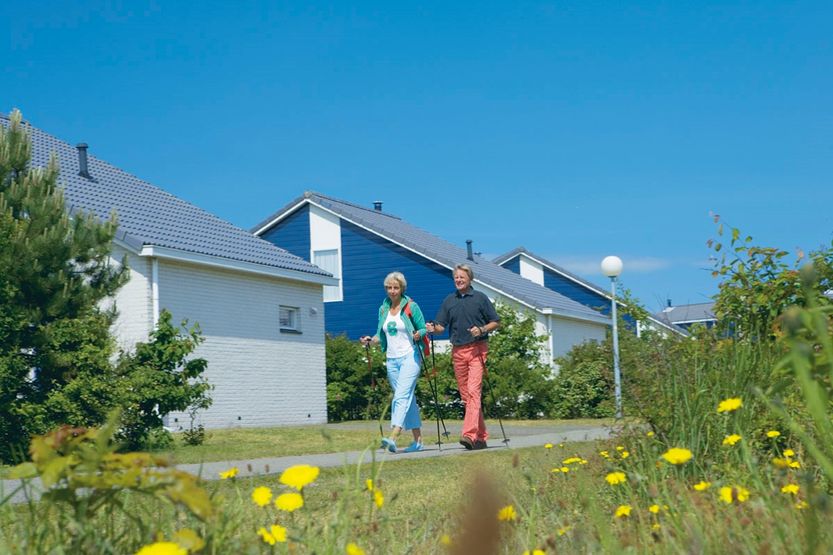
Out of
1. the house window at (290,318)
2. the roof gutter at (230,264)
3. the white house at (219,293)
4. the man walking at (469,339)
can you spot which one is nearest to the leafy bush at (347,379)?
the white house at (219,293)

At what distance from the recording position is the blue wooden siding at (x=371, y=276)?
112ft

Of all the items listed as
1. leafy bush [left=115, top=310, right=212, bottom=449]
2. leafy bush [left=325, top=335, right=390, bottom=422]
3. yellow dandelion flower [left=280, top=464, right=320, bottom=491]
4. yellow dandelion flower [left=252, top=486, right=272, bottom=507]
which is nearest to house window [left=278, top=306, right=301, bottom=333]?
leafy bush [left=325, top=335, right=390, bottom=422]

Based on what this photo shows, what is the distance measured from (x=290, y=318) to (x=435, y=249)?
14.0 metres

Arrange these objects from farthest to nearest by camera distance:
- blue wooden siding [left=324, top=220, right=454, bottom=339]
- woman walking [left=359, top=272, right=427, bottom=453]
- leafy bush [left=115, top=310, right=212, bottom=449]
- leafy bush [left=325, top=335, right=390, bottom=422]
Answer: blue wooden siding [left=324, top=220, right=454, bottom=339], leafy bush [left=325, top=335, right=390, bottom=422], leafy bush [left=115, top=310, right=212, bottom=449], woman walking [left=359, top=272, right=427, bottom=453]

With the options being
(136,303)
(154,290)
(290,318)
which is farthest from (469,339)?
(290,318)

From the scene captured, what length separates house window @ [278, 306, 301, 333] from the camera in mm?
23703

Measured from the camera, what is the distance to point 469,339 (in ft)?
39.3

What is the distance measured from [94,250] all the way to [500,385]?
1435cm

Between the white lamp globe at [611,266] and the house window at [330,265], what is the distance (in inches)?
521

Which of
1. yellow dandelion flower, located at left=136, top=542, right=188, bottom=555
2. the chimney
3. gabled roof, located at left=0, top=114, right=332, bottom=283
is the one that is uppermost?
the chimney

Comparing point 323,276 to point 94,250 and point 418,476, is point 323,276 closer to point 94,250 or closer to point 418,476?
point 94,250

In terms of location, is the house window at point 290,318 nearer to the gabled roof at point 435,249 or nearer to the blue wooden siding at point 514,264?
the gabled roof at point 435,249

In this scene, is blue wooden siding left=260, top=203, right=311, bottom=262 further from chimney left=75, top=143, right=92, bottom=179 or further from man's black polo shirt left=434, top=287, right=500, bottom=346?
man's black polo shirt left=434, top=287, right=500, bottom=346

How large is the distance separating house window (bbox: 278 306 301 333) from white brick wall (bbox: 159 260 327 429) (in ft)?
0.37
